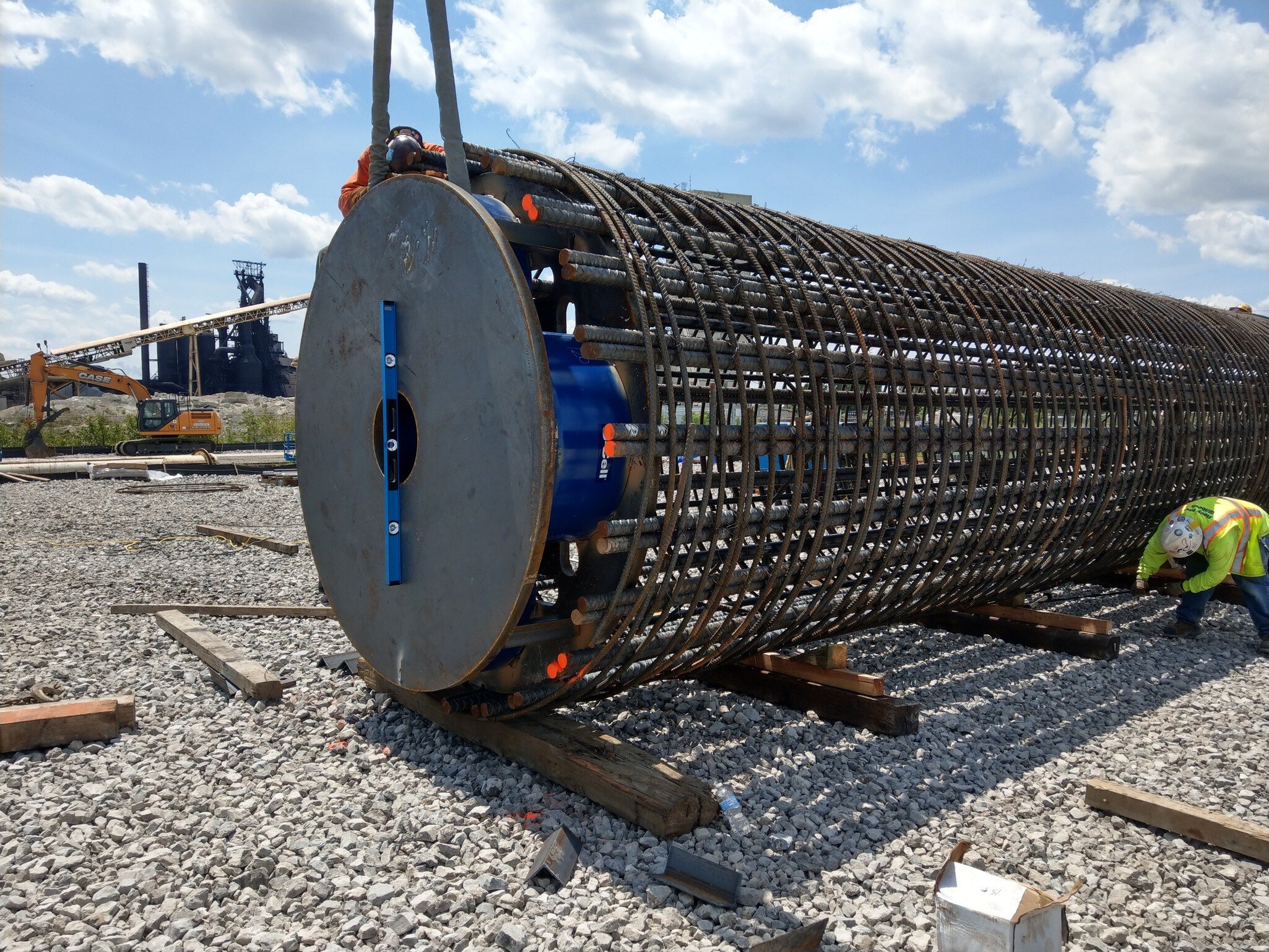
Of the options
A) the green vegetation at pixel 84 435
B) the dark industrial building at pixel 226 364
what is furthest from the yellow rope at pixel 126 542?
the dark industrial building at pixel 226 364

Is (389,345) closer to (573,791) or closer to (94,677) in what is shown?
(573,791)

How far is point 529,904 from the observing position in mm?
2902

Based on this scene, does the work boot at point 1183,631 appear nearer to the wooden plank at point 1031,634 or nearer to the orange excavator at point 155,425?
the wooden plank at point 1031,634

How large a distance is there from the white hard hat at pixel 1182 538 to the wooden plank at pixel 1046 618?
0.83 m

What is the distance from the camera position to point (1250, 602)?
6.52m

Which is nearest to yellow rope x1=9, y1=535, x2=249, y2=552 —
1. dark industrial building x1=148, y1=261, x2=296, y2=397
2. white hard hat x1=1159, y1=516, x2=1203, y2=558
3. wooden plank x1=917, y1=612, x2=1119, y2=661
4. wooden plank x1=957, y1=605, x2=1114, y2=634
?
wooden plank x1=917, y1=612, x2=1119, y2=661

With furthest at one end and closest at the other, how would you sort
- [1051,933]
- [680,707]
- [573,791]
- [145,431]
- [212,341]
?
[212,341] < [145,431] < [680,707] < [573,791] < [1051,933]

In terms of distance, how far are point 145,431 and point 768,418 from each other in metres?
29.8

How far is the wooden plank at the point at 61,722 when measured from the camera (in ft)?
13.1

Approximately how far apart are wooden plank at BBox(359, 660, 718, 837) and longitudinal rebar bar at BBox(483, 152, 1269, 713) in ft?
0.66

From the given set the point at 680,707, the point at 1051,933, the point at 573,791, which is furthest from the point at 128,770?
the point at 1051,933

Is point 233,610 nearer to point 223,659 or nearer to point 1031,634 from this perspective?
point 223,659

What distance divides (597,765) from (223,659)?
272 cm

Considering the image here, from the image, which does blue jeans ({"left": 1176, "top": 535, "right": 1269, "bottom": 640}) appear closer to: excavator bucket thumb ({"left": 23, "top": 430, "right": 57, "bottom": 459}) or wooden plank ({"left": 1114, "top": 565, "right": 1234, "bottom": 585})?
wooden plank ({"left": 1114, "top": 565, "right": 1234, "bottom": 585})
